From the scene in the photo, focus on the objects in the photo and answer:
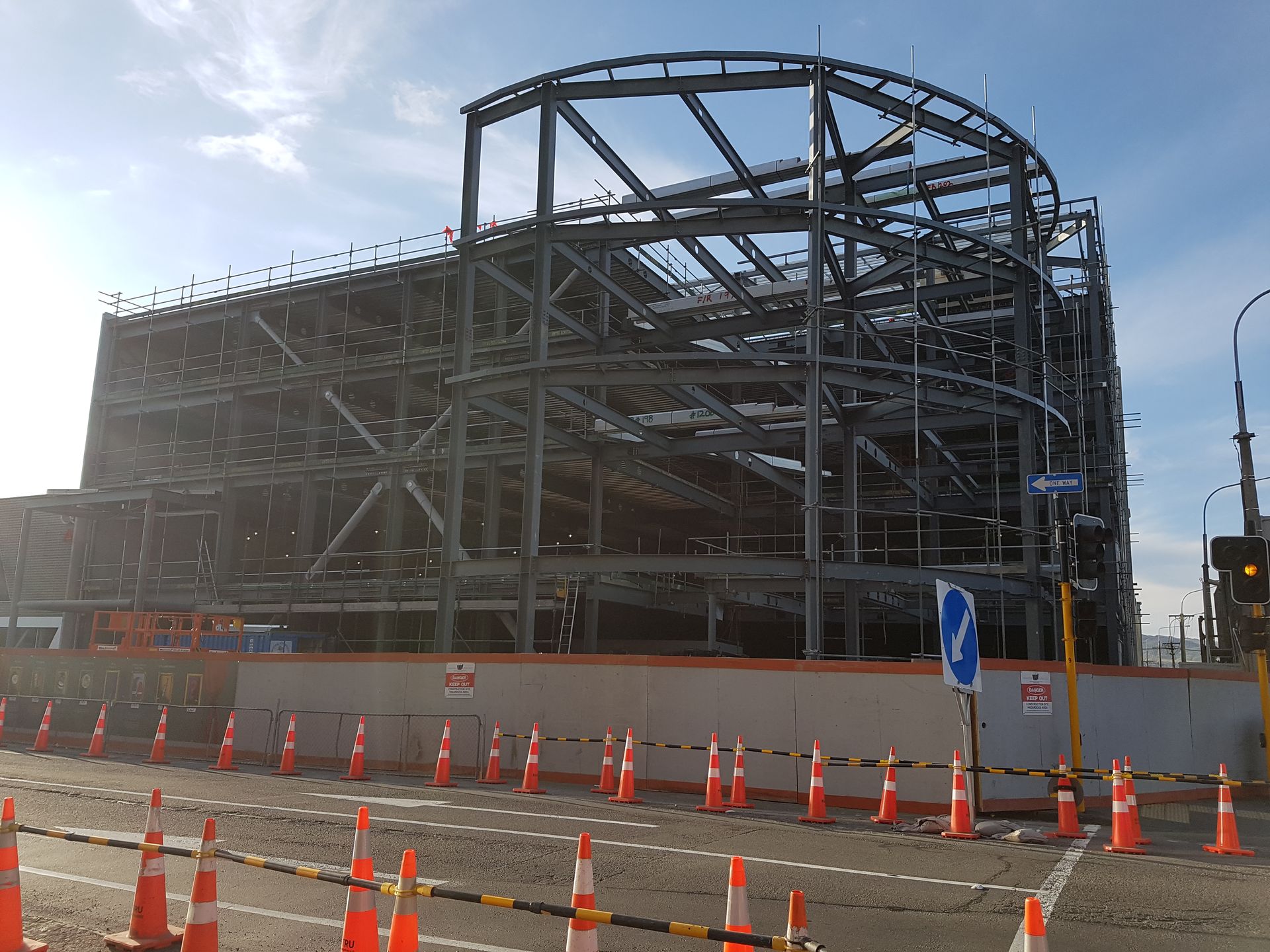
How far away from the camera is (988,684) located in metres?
13.3

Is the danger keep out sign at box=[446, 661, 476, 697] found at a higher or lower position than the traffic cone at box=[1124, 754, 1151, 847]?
higher

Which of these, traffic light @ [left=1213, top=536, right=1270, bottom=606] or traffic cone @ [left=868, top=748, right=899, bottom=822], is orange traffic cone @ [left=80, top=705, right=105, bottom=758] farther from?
traffic light @ [left=1213, top=536, right=1270, bottom=606]

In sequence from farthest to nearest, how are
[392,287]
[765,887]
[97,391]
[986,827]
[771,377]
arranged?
1. [97,391]
2. [392,287]
3. [771,377]
4. [986,827]
5. [765,887]

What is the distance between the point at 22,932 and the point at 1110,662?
32.2 metres

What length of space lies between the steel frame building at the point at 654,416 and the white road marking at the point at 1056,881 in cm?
311

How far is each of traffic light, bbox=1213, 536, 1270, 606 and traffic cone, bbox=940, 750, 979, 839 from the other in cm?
512

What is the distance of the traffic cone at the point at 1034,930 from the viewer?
3.87 m

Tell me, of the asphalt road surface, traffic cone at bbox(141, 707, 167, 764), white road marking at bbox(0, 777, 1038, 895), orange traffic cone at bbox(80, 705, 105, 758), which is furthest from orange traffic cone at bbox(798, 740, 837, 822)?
orange traffic cone at bbox(80, 705, 105, 758)

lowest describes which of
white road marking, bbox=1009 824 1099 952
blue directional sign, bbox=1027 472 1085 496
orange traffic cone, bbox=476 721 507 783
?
white road marking, bbox=1009 824 1099 952

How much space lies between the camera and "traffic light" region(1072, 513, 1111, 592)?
483 inches

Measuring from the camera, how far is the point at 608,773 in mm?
14188

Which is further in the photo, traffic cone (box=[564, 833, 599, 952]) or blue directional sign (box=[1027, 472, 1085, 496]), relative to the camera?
blue directional sign (box=[1027, 472, 1085, 496])

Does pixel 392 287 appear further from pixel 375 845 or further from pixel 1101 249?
pixel 375 845

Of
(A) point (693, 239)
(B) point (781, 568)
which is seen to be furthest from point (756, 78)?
(B) point (781, 568)
